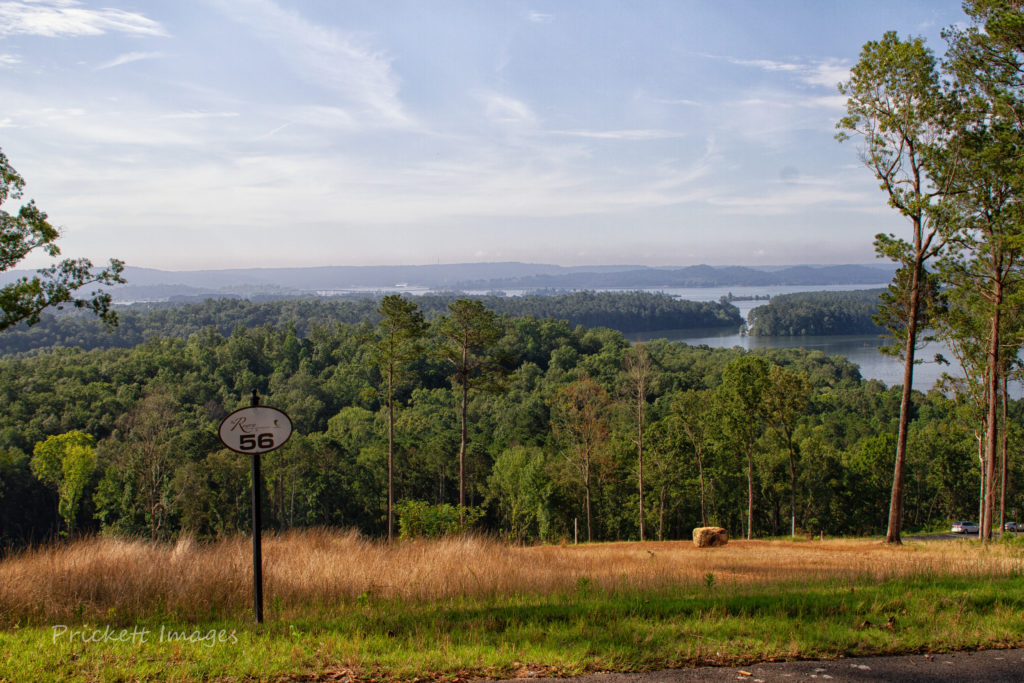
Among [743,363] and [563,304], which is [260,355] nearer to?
[743,363]

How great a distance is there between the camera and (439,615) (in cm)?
604

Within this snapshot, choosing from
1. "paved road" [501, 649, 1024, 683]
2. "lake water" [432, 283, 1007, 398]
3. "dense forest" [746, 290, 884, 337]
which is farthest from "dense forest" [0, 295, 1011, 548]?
"dense forest" [746, 290, 884, 337]

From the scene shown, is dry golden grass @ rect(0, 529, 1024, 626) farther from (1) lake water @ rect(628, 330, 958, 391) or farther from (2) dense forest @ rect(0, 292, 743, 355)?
(2) dense forest @ rect(0, 292, 743, 355)

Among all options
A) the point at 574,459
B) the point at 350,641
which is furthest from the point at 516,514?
the point at 350,641

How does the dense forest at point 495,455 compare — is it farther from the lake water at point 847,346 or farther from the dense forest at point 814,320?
the dense forest at point 814,320

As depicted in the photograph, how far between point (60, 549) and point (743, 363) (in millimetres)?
26869

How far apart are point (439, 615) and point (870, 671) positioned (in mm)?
3322

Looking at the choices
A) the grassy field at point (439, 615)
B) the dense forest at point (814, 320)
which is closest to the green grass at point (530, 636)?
the grassy field at point (439, 615)

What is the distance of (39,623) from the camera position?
5.93 metres

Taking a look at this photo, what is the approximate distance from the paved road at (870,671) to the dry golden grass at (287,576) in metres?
2.46

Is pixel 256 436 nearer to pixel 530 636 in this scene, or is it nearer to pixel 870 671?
pixel 530 636

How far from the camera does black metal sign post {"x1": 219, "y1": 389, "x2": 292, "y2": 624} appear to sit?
5.96m

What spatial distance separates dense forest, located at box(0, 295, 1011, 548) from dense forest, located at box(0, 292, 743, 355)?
3888cm

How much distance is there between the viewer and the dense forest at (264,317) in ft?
387
